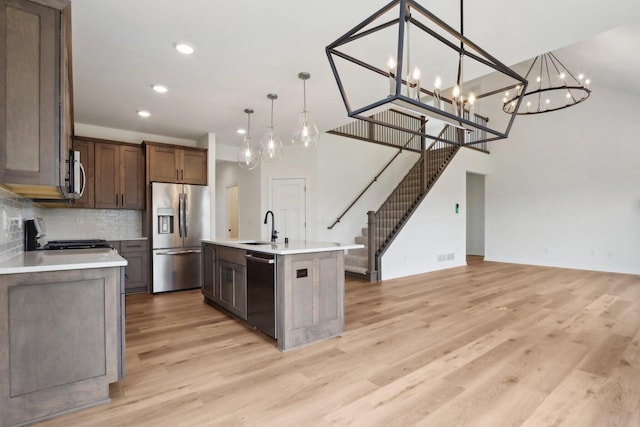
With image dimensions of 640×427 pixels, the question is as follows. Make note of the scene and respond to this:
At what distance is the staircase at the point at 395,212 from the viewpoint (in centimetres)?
599

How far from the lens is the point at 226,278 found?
3859 mm

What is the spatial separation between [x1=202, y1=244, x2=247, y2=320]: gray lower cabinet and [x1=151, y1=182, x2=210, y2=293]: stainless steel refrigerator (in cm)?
100

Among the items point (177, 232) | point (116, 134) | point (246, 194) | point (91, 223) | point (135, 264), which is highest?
point (116, 134)

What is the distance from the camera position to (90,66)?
3.19 metres

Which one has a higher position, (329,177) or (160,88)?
(160,88)

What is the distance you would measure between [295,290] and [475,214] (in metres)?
8.79

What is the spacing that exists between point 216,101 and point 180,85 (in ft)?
1.87

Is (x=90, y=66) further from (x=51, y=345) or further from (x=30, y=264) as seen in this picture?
(x=51, y=345)

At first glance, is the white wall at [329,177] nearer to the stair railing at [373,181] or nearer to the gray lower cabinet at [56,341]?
the stair railing at [373,181]

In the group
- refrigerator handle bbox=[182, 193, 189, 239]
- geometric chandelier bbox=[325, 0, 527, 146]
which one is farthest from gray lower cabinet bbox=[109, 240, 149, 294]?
geometric chandelier bbox=[325, 0, 527, 146]

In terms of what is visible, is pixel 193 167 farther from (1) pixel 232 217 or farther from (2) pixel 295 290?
(1) pixel 232 217

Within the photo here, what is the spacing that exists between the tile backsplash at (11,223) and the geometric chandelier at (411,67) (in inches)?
100

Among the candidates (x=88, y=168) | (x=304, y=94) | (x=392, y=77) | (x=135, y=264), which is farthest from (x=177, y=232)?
(x=392, y=77)

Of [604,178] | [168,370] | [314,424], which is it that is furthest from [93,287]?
[604,178]
